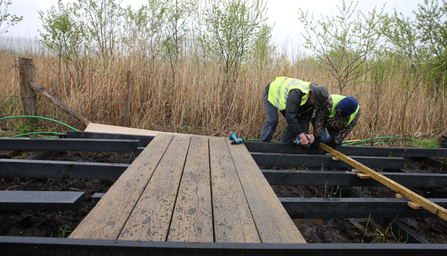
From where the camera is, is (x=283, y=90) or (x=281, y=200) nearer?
(x=281, y=200)

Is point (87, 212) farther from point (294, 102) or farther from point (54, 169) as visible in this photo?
point (294, 102)

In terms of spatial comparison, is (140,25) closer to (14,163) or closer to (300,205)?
(14,163)

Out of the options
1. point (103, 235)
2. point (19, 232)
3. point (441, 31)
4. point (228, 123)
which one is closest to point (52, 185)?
point (19, 232)

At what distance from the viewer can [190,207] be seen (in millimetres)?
1406

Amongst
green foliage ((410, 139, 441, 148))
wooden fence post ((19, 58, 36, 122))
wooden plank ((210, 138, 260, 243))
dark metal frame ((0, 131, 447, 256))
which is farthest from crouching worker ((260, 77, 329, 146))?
wooden fence post ((19, 58, 36, 122))

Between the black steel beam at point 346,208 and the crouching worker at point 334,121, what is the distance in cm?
149

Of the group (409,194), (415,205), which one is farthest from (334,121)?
(415,205)

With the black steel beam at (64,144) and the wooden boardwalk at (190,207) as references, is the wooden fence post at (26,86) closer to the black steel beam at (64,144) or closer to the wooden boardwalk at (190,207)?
the black steel beam at (64,144)

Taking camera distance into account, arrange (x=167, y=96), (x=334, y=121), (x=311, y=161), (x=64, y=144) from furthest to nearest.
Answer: (x=167, y=96) → (x=334, y=121) → (x=311, y=161) → (x=64, y=144)

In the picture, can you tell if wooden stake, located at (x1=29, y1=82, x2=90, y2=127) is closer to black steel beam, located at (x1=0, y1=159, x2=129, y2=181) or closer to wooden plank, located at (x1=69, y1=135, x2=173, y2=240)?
black steel beam, located at (x1=0, y1=159, x2=129, y2=181)

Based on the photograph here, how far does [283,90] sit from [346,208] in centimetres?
207

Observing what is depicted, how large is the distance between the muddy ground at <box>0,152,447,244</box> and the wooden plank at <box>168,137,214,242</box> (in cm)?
103

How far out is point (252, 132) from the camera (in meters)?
5.23

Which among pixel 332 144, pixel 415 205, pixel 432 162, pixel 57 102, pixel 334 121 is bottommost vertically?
pixel 432 162
